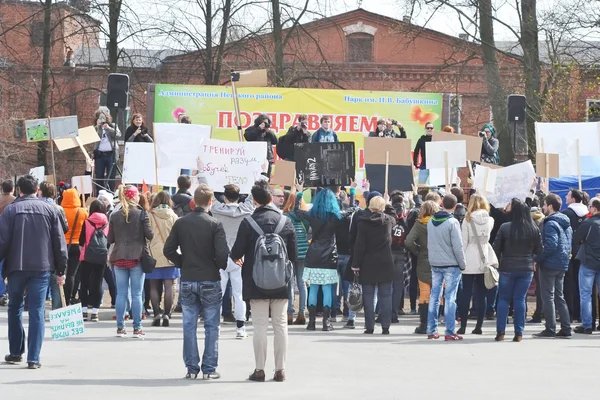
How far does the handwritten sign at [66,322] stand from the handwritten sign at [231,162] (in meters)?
6.43

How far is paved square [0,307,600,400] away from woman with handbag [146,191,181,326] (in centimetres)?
46

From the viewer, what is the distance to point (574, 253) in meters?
15.6

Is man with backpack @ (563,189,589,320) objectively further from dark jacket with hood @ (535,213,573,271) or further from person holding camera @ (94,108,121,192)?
person holding camera @ (94,108,121,192)

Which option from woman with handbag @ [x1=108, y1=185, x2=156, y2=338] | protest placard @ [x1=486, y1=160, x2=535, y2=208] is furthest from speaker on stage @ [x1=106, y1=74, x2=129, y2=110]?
woman with handbag @ [x1=108, y1=185, x2=156, y2=338]

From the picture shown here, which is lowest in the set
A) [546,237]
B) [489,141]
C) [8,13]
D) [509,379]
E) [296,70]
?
[509,379]

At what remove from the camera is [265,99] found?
25.8 meters

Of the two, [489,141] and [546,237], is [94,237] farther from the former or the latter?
[489,141]

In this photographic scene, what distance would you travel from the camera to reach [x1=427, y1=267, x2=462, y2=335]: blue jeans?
14000 mm

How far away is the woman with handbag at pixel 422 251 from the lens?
1484 centimetres

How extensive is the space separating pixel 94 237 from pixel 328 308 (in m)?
3.24

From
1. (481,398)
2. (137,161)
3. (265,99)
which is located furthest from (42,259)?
(265,99)

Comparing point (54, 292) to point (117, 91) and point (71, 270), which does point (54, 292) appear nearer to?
point (71, 270)

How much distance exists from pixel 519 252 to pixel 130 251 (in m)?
4.48

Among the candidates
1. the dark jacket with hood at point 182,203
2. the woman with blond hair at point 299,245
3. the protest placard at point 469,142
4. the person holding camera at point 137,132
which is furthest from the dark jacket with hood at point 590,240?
the person holding camera at point 137,132
